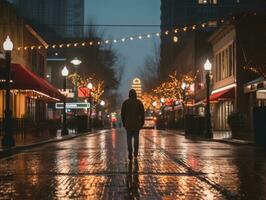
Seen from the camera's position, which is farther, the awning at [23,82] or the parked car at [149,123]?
the parked car at [149,123]

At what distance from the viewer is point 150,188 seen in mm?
10891

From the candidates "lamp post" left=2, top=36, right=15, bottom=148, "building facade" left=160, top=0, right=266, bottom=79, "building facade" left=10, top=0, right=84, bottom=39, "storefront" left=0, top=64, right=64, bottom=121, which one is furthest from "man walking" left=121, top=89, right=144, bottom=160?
"building facade" left=10, top=0, right=84, bottom=39

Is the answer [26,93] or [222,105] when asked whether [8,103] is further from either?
[222,105]

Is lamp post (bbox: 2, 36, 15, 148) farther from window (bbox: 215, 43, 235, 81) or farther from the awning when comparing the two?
window (bbox: 215, 43, 235, 81)

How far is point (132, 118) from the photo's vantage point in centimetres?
1697

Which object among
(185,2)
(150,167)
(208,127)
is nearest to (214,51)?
(208,127)

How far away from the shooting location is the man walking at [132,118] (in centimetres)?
1692

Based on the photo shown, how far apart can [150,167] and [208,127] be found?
21.7 meters

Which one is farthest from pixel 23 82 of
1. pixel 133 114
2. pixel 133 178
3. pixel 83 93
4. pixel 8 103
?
pixel 83 93

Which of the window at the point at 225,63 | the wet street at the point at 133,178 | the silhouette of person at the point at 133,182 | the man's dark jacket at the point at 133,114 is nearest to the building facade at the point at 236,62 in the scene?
the window at the point at 225,63

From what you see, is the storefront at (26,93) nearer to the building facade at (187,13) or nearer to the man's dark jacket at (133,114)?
the man's dark jacket at (133,114)

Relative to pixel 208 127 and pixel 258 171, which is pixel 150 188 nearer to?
pixel 258 171

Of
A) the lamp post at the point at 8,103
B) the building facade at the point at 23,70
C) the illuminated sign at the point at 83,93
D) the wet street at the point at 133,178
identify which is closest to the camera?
the wet street at the point at 133,178

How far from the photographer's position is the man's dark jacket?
55.6 ft
